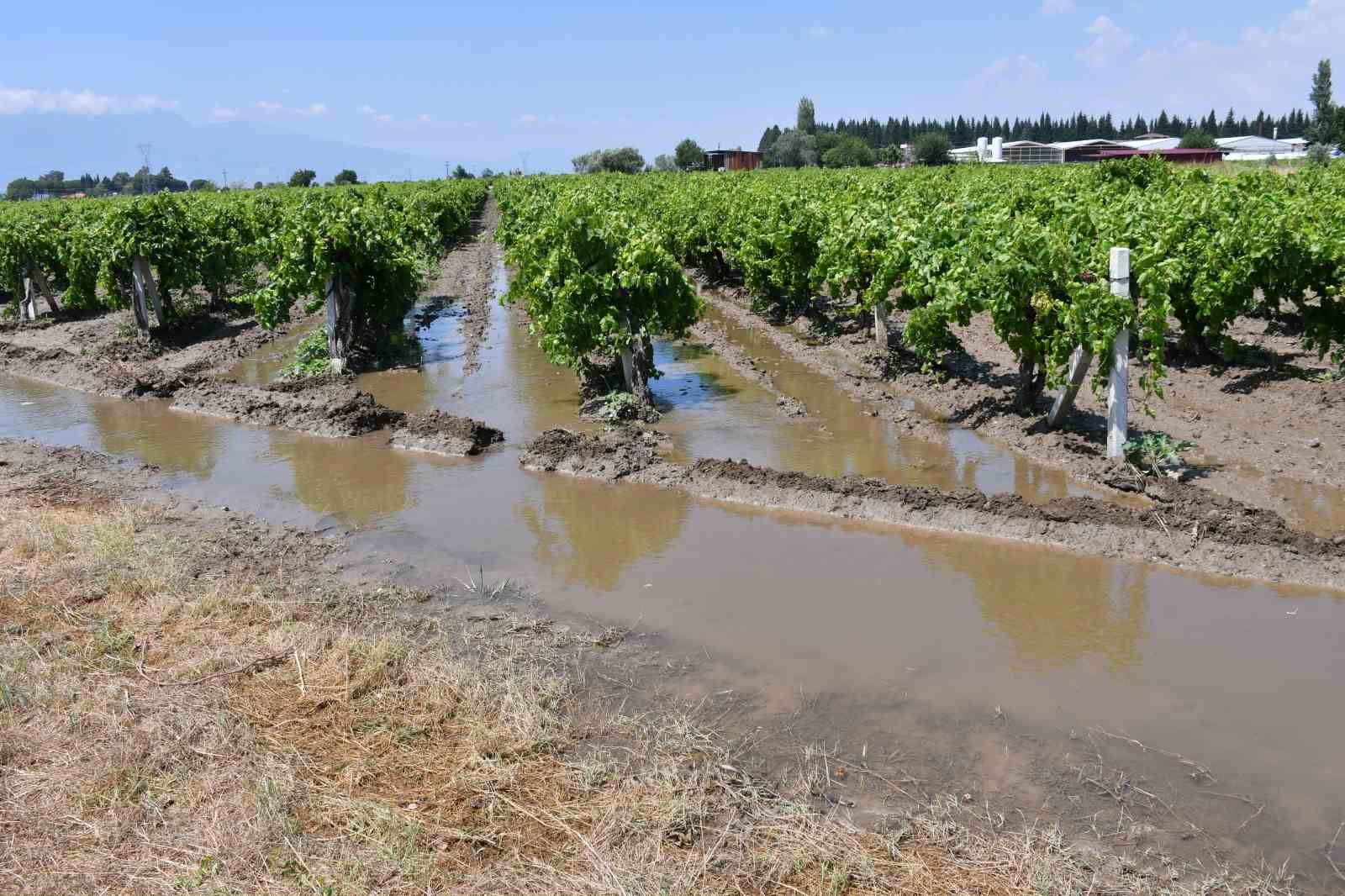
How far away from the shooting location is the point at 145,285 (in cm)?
1972

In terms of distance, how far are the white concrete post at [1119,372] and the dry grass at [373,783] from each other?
6420 mm

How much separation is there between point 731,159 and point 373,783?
10291 centimetres

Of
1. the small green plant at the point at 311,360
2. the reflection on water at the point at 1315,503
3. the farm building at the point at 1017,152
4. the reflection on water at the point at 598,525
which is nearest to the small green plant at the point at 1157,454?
the reflection on water at the point at 1315,503

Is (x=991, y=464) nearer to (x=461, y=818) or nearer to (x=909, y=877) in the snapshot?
(x=909, y=877)

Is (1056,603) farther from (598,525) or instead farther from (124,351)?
(124,351)

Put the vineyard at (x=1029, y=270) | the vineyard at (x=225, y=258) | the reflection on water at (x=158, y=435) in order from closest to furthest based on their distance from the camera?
the vineyard at (x=1029, y=270), the reflection on water at (x=158, y=435), the vineyard at (x=225, y=258)

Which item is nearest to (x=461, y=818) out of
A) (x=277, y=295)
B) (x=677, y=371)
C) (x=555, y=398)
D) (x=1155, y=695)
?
(x=1155, y=695)

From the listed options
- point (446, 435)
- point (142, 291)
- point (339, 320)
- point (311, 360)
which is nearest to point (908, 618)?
point (446, 435)

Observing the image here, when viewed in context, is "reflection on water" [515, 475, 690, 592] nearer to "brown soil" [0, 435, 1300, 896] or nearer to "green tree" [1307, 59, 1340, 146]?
"brown soil" [0, 435, 1300, 896]

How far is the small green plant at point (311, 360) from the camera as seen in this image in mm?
16875

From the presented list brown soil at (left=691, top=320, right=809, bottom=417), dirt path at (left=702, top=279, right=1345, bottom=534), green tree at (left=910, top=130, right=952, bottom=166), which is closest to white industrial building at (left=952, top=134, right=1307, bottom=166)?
green tree at (left=910, top=130, right=952, bottom=166)

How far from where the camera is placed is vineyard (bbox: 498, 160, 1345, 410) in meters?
10.8

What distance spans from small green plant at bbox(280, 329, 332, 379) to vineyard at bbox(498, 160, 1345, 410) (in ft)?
14.9

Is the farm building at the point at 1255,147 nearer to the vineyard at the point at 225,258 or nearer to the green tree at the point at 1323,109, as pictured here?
the green tree at the point at 1323,109
